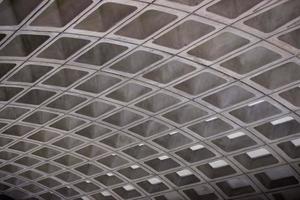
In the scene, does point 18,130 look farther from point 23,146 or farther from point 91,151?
point 91,151

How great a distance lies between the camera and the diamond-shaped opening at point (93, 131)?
29.2m

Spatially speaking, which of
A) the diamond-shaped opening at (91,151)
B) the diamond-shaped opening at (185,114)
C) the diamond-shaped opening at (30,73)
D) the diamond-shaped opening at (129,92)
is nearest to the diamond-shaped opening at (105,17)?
the diamond-shaped opening at (30,73)

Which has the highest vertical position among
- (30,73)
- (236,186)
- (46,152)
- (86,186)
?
(30,73)

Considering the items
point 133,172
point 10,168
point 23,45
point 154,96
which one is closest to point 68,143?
point 133,172

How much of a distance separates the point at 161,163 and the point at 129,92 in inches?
363

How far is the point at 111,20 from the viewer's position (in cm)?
1822

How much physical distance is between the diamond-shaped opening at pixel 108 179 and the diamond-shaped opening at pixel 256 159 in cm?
1127

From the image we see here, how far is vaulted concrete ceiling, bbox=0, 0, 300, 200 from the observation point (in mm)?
17938

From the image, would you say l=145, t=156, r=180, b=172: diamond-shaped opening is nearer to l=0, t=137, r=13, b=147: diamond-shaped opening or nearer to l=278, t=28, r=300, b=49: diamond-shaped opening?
l=0, t=137, r=13, b=147: diamond-shaped opening

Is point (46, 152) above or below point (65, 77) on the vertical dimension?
below

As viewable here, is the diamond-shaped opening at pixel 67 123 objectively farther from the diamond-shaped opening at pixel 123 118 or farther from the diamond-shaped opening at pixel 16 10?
the diamond-shaped opening at pixel 16 10

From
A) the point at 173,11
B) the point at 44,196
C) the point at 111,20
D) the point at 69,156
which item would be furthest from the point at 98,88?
the point at 44,196

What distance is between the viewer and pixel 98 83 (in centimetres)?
2381

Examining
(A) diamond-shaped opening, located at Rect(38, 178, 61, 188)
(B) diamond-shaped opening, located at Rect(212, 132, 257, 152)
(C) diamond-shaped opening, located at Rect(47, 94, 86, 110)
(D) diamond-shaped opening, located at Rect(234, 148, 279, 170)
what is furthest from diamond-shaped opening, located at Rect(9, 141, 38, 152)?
(D) diamond-shaped opening, located at Rect(234, 148, 279, 170)
